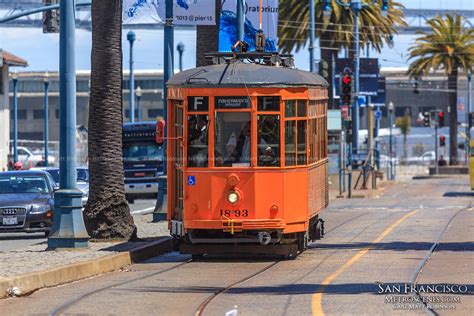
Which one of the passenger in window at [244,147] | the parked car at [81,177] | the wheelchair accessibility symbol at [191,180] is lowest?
the parked car at [81,177]

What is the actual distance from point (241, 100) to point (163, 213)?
36.0ft

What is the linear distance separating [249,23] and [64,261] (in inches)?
605

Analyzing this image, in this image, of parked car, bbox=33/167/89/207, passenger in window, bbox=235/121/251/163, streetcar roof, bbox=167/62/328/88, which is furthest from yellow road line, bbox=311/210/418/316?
parked car, bbox=33/167/89/207

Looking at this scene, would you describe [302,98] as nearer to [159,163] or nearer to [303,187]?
[303,187]

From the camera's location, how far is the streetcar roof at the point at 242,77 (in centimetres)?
2041

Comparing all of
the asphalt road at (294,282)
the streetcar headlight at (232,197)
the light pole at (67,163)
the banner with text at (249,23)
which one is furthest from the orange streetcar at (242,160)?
the banner with text at (249,23)

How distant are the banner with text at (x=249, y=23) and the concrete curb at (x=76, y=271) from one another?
32.7 feet

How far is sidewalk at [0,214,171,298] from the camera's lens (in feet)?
53.8

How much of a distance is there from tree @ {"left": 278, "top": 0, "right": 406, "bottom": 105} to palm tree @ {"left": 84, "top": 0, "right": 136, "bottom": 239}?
122ft

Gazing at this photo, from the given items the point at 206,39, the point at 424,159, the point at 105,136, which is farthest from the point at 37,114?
the point at 105,136

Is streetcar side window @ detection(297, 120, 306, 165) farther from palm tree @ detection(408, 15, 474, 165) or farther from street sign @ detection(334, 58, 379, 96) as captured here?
palm tree @ detection(408, 15, 474, 165)

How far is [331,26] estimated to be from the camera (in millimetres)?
64250

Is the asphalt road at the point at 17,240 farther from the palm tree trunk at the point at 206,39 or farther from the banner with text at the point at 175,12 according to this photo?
the palm tree trunk at the point at 206,39

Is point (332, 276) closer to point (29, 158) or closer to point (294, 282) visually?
point (294, 282)
